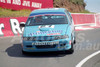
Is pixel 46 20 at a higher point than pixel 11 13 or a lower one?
higher

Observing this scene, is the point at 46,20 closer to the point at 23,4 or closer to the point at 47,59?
the point at 47,59

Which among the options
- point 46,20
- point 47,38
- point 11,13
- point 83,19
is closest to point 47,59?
point 47,38

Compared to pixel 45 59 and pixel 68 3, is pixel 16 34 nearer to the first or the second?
pixel 45 59

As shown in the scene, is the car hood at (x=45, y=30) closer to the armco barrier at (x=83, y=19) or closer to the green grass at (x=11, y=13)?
the armco barrier at (x=83, y=19)

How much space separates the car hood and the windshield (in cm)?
37

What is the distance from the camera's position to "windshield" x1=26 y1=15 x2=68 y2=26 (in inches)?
394

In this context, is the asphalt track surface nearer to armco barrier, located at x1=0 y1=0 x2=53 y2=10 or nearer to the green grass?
armco barrier, located at x1=0 y1=0 x2=53 y2=10

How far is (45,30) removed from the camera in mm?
9227

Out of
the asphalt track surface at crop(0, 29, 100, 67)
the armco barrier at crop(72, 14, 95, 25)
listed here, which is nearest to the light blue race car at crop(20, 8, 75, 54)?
the asphalt track surface at crop(0, 29, 100, 67)

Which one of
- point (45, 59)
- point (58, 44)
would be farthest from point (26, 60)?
point (58, 44)

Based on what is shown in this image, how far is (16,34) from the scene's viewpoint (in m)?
16.3

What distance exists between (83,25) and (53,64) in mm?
14913

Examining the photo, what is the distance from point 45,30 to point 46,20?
0.98 meters

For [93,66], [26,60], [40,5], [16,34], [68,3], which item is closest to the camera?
[93,66]
